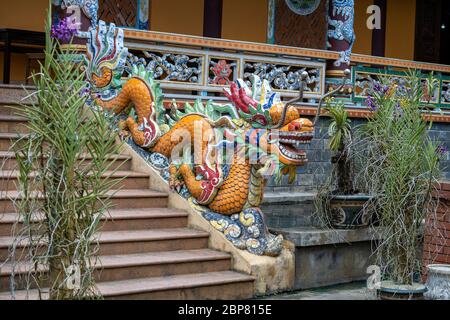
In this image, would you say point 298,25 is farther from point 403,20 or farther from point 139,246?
point 139,246

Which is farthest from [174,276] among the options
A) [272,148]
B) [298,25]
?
[298,25]

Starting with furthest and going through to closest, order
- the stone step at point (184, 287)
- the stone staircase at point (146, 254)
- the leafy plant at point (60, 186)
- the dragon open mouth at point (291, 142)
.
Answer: the dragon open mouth at point (291, 142)
the stone staircase at point (146, 254)
the stone step at point (184, 287)
the leafy plant at point (60, 186)

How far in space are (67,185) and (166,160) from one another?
379 centimetres

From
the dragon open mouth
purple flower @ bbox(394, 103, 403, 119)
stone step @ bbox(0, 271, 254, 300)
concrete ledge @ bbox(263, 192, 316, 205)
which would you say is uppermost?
purple flower @ bbox(394, 103, 403, 119)

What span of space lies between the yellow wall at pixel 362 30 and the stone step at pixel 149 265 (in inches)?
404

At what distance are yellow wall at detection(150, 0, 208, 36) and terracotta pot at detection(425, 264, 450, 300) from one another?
8.25m

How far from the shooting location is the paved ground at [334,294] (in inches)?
319

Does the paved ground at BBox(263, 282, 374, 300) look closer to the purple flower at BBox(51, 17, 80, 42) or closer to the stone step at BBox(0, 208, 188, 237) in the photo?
the stone step at BBox(0, 208, 188, 237)

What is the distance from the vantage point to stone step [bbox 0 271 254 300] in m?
7.09

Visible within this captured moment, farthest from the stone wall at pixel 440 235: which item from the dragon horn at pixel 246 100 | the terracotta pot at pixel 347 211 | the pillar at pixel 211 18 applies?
the pillar at pixel 211 18

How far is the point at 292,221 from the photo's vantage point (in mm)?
9695

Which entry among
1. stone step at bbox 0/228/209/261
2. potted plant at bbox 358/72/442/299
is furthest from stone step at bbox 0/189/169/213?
potted plant at bbox 358/72/442/299

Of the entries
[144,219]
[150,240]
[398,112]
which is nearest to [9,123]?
[144,219]

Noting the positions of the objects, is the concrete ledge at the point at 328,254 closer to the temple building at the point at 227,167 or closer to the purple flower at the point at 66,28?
the temple building at the point at 227,167
